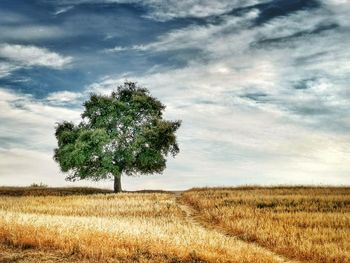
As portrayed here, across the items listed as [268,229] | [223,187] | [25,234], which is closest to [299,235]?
[268,229]

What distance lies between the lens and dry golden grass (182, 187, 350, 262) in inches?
717

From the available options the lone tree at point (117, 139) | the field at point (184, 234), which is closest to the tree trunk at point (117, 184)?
the lone tree at point (117, 139)

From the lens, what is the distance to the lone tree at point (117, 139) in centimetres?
5278

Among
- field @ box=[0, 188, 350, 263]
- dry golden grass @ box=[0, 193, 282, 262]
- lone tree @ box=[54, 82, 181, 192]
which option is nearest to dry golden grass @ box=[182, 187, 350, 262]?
field @ box=[0, 188, 350, 263]

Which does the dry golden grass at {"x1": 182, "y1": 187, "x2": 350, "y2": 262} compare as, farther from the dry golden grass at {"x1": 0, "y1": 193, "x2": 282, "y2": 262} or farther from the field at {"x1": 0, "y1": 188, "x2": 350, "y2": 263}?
the dry golden grass at {"x1": 0, "y1": 193, "x2": 282, "y2": 262}

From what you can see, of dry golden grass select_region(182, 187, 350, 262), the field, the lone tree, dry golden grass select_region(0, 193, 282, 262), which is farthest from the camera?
the lone tree

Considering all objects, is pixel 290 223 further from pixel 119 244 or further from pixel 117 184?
pixel 117 184

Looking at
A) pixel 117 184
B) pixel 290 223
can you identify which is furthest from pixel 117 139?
pixel 290 223

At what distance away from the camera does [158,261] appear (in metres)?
14.0

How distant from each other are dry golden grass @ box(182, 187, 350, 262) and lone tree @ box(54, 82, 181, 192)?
50.8 ft

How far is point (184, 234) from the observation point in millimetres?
20453

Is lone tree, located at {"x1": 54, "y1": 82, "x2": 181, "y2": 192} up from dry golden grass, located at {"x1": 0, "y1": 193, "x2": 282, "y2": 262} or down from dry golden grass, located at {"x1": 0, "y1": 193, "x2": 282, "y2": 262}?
up

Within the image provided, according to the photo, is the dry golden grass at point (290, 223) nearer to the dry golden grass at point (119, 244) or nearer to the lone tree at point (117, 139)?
the dry golden grass at point (119, 244)

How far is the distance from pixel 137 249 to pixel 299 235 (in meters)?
9.03
